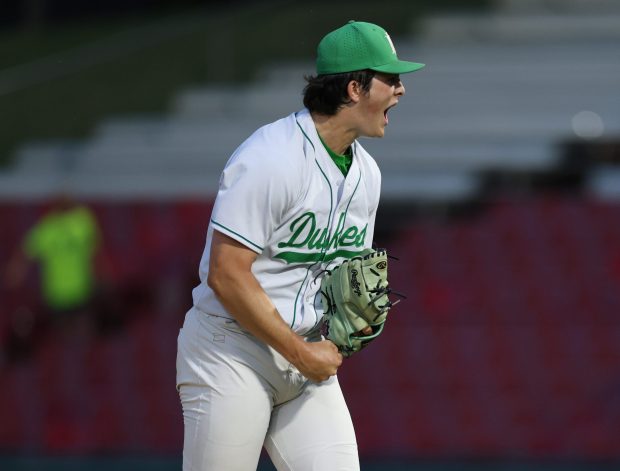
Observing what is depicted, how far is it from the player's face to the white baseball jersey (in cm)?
15

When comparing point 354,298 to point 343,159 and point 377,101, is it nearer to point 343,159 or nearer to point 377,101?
point 343,159

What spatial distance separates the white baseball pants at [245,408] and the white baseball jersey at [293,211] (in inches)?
4.1

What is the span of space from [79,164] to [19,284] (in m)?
1.19

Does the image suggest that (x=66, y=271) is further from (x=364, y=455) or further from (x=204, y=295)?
(x=204, y=295)

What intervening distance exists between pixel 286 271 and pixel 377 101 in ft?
1.77

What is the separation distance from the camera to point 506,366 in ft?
28.2

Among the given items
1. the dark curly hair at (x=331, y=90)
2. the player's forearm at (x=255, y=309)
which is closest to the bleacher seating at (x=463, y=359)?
the dark curly hair at (x=331, y=90)

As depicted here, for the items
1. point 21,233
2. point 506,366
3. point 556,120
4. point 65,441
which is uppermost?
point 556,120

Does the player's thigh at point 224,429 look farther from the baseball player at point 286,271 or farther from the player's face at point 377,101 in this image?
the player's face at point 377,101

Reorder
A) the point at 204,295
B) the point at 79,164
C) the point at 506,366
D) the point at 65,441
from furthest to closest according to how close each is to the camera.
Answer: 1. the point at 79,164
2. the point at 65,441
3. the point at 506,366
4. the point at 204,295

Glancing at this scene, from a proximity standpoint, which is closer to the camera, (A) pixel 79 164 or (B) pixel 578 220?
(B) pixel 578 220

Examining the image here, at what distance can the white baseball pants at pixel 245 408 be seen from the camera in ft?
11.8

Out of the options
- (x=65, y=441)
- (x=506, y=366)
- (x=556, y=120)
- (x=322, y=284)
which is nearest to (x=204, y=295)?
(x=322, y=284)

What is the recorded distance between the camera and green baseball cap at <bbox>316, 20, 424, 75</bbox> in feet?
11.6
